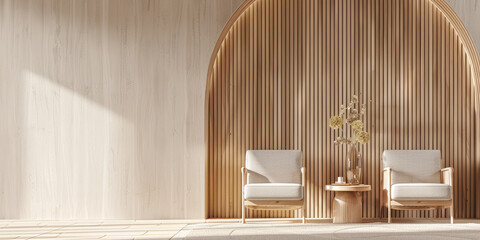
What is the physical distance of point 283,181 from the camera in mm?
6086

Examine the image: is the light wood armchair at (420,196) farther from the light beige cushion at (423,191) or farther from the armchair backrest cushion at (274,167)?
the armchair backrest cushion at (274,167)

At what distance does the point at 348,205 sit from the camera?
5.75 meters

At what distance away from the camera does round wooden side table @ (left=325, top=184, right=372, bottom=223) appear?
18.7 ft

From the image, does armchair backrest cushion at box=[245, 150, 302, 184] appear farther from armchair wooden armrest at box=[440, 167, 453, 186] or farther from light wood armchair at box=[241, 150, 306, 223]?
armchair wooden armrest at box=[440, 167, 453, 186]

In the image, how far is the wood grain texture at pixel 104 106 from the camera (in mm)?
6180

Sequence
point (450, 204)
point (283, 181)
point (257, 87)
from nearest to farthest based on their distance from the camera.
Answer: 1. point (450, 204)
2. point (283, 181)
3. point (257, 87)

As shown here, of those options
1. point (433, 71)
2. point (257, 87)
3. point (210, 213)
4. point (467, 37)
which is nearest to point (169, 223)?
point (210, 213)

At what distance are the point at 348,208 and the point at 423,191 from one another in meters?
0.79

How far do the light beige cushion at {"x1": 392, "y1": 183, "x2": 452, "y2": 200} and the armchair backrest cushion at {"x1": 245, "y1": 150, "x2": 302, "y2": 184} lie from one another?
44.7 inches

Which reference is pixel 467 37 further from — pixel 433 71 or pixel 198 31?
pixel 198 31

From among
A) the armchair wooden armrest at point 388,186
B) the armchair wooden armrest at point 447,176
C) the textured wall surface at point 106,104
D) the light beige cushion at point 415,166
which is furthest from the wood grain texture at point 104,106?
the armchair wooden armrest at point 447,176

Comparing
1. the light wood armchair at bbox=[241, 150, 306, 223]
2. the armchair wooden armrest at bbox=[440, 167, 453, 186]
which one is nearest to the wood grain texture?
the light wood armchair at bbox=[241, 150, 306, 223]

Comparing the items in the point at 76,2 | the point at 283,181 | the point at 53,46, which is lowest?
the point at 283,181

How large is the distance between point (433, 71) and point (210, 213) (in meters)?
3.17
